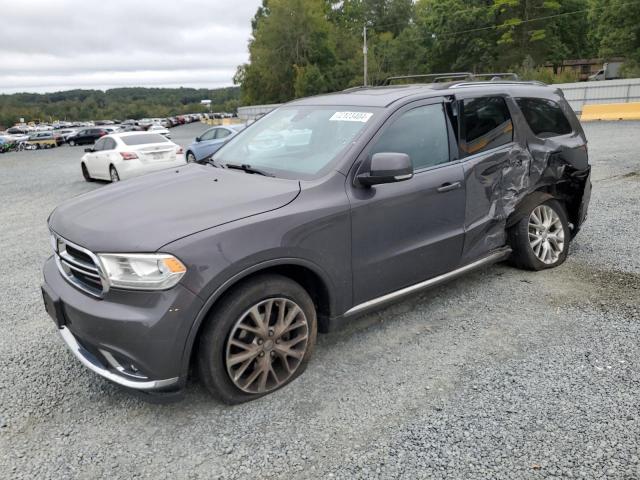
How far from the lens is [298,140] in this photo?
374cm

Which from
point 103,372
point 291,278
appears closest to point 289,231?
point 291,278

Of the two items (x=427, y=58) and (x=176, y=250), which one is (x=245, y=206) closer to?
(x=176, y=250)

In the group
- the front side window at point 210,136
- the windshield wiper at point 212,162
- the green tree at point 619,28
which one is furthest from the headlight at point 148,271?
the green tree at point 619,28

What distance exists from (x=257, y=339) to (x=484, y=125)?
8.58 feet

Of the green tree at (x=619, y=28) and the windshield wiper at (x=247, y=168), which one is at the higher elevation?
the green tree at (x=619, y=28)

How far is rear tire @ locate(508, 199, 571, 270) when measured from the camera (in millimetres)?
4523

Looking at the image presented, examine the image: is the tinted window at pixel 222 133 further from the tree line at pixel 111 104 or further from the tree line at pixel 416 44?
the tree line at pixel 111 104

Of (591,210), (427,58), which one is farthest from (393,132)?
Answer: (427,58)

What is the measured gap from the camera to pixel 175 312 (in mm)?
2537

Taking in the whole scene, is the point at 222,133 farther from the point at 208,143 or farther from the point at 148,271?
the point at 148,271

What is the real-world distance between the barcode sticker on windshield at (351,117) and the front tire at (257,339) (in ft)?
4.26

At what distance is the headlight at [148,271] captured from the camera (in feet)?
8.30

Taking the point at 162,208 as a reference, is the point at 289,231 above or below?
below

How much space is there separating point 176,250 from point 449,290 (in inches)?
109
